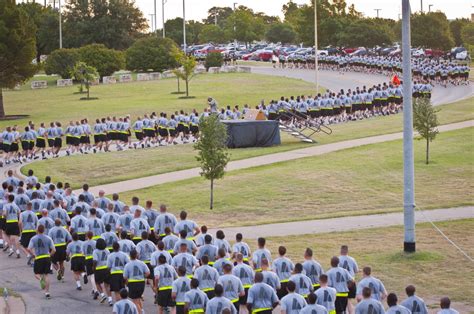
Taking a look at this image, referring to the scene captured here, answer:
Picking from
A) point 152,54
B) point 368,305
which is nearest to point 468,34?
point 152,54

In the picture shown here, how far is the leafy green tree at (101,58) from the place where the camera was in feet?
263

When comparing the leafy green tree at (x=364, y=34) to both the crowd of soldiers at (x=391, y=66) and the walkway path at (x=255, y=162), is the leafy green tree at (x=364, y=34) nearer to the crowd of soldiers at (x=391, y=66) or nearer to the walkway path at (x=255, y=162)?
the crowd of soldiers at (x=391, y=66)

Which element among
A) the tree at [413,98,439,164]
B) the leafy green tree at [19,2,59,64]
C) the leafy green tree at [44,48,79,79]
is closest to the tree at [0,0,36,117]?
the leafy green tree at [44,48,79,79]

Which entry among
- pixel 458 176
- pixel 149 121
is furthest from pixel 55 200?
pixel 149 121

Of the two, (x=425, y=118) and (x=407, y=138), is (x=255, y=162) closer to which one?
(x=425, y=118)

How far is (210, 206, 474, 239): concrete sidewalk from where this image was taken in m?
25.0

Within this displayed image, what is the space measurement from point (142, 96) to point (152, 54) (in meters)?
18.7

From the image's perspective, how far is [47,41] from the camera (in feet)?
323

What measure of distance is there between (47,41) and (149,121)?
6016cm

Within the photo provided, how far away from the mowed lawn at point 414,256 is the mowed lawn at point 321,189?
9.92ft

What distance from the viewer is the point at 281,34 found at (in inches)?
5699

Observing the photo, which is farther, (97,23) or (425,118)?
(97,23)

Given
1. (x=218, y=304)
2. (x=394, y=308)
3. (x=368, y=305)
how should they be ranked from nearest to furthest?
(x=394, y=308)
(x=368, y=305)
(x=218, y=304)

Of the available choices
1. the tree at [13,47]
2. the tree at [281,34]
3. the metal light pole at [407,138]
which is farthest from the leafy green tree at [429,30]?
the metal light pole at [407,138]
